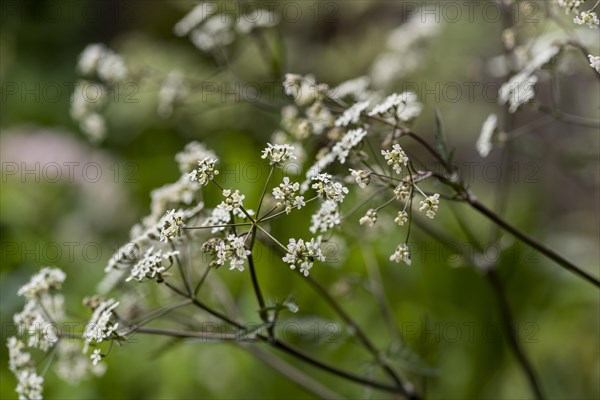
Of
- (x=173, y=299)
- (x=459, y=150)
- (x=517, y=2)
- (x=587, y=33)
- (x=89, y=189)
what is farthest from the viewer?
(x=459, y=150)

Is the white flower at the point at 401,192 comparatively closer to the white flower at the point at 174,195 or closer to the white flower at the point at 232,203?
the white flower at the point at 232,203

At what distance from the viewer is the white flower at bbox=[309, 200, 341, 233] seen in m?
0.92

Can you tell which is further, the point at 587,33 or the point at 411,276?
the point at 411,276

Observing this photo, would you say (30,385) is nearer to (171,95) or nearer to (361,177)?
(361,177)

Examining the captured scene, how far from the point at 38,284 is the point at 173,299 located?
1.17 ft

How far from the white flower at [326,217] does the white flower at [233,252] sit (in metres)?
0.14

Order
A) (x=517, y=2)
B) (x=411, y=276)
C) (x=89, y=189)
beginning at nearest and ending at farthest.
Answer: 1. (x=517, y=2)
2. (x=411, y=276)
3. (x=89, y=189)

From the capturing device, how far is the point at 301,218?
229 cm

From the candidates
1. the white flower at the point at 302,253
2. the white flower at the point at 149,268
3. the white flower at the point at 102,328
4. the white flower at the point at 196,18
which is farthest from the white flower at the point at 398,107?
the white flower at the point at 196,18

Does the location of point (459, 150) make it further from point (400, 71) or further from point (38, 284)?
point (38, 284)

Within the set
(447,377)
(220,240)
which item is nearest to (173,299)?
(220,240)

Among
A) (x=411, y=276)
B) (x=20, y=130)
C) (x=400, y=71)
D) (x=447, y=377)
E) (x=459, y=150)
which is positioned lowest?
(x=447, y=377)

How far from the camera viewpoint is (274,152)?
34.2 inches

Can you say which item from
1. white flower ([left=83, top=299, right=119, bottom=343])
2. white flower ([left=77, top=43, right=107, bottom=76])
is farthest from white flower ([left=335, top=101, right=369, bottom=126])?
white flower ([left=77, top=43, right=107, bottom=76])
